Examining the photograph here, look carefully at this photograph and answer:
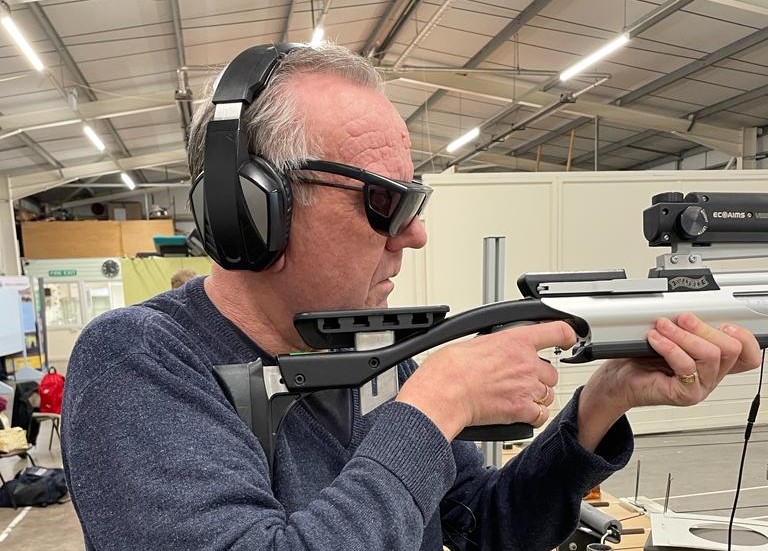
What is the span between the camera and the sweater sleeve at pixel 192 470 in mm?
523

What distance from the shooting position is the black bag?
428cm

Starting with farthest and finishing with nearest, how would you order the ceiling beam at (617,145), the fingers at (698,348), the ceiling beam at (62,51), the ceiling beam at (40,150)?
the ceiling beam at (617,145) < the ceiling beam at (40,150) < the ceiling beam at (62,51) < the fingers at (698,348)

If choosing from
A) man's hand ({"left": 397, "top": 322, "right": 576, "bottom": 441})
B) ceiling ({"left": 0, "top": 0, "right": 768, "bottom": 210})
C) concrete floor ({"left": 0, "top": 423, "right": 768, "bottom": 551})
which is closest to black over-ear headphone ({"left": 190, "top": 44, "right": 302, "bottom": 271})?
man's hand ({"left": 397, "top": 322, "right": 576, "bottom": 441})

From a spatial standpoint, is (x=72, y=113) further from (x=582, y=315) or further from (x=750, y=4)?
(x=582, y=315)

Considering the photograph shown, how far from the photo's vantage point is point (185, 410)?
0.59 m

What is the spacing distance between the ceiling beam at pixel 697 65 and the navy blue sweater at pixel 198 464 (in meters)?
7.09

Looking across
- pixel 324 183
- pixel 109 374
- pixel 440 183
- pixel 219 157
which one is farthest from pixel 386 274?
pixel 440 183

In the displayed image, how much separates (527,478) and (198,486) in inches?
22.7

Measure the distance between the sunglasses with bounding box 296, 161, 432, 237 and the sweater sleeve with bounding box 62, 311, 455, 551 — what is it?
0.79ft

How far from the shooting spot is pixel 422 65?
8055mm

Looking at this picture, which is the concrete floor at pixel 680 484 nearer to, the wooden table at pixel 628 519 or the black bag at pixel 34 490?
the black bag at pixel 34 490

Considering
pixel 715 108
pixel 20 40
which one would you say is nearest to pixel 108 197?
pixel 20 40

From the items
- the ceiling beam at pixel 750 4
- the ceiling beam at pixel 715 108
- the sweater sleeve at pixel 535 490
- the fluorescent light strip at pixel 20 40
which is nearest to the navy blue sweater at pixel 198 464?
the sweater sleeve at pixel 535 490

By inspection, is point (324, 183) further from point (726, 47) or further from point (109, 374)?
point (726, 47)
